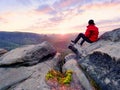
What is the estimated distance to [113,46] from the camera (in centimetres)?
2055

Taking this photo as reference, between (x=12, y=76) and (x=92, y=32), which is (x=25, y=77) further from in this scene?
(x=92, y=32)

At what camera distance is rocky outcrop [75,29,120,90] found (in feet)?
59.8

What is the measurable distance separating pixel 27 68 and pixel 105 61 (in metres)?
7.45

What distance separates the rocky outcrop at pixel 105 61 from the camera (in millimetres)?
18234

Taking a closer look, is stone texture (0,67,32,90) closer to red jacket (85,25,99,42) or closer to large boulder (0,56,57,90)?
large boulder (0,56,57,90)

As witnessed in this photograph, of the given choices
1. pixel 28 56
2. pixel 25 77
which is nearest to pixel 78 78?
pixel 25 77

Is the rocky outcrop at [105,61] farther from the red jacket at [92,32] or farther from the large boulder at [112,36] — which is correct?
the red jacket at [92,32]

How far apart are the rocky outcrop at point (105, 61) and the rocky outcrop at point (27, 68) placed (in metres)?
3.80

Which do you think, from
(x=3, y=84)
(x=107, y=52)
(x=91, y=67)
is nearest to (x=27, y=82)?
(x=3, y=84)

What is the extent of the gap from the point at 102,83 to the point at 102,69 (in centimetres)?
120

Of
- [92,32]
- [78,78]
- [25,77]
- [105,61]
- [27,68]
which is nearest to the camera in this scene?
[105,61]

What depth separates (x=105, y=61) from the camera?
19531mm

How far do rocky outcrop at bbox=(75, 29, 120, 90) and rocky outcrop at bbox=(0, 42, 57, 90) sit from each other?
3802 mm

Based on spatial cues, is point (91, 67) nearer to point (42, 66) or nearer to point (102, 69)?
point (102, 69)
